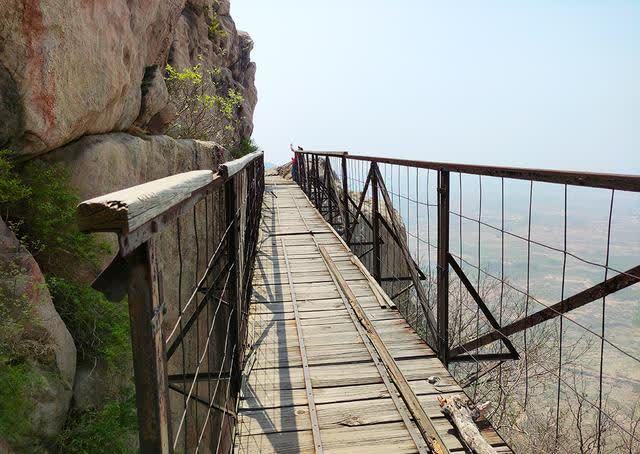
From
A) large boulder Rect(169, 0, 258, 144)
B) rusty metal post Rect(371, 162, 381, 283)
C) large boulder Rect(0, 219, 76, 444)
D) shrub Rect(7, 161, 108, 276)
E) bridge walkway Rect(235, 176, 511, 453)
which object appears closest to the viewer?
bridge walkway Rect(235, 176, 511, 453)

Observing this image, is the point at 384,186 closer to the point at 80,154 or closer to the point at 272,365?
the point at 272,365

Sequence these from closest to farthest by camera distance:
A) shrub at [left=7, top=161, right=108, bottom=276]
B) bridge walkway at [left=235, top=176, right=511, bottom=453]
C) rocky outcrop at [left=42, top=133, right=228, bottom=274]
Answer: bridge walkway at [left=235, top=176, right=511, bottom=453] < shrub at [left=7, top=161, right=108, bottom=276] < rocky outcrop at [left=42, top=133, right=228, bottom=274]

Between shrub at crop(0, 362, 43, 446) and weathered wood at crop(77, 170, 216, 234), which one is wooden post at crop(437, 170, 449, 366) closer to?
weathered wood at crop(77, 170, 216, 234)

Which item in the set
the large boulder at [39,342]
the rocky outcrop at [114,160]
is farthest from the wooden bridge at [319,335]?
the rocky outcrop at [114,160]

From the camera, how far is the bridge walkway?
257 cm

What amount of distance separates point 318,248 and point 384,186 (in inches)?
105

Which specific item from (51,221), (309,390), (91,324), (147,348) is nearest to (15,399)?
(91,324)

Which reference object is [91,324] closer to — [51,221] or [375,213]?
[51,221]

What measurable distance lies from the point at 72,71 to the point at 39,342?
290 cm

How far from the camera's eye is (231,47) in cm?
2558

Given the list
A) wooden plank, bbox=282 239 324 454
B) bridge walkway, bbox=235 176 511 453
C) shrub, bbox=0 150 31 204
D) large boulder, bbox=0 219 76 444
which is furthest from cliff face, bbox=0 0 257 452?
wooden plank, bbox=282 239 324 454

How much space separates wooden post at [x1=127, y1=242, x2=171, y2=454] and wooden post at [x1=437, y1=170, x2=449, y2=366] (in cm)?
240

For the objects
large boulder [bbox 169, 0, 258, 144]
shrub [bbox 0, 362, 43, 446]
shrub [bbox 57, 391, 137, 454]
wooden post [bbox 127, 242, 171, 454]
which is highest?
large boulder [bbox 169, 0, 258, 144]

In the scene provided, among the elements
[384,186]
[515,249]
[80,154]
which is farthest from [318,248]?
[515,249]
